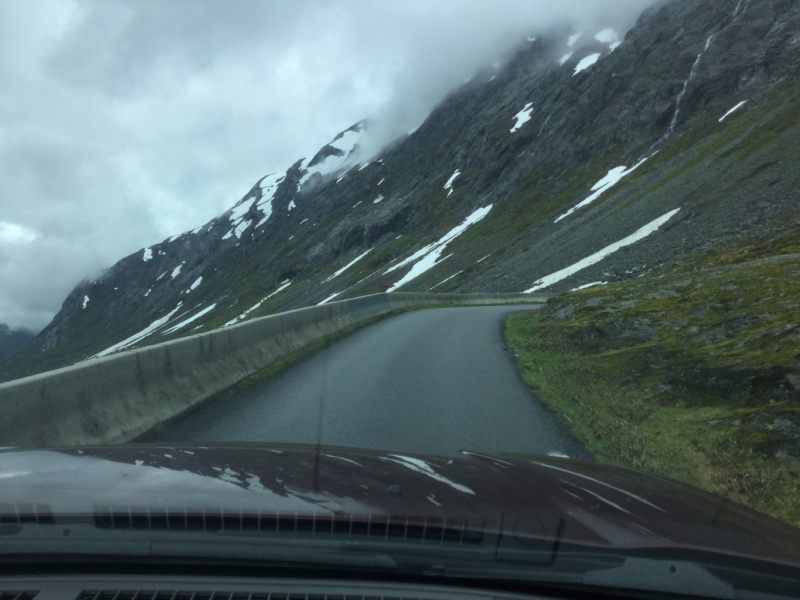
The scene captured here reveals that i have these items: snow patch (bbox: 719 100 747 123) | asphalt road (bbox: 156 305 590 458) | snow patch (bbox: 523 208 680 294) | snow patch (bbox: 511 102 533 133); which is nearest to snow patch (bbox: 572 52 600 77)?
snow patch (bbox: 511 102 533 133)

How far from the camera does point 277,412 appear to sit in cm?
843

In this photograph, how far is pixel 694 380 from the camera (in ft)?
28.0

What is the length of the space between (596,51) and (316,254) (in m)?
68.7

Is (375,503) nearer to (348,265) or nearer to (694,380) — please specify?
(694,380)

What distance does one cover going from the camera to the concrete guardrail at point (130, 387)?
17.8 ft

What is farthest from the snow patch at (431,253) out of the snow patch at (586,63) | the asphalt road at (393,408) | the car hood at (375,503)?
the car hood at (375,503)

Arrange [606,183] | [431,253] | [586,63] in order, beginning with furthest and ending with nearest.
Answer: [586,63] → [431,253] → [606,183]

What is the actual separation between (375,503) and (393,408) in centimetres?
562

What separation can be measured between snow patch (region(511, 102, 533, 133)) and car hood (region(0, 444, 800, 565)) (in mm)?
113175

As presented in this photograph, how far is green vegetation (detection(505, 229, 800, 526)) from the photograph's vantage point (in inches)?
235

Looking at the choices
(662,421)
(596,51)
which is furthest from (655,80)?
(662,421)

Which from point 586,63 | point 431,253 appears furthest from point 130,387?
point 586,63

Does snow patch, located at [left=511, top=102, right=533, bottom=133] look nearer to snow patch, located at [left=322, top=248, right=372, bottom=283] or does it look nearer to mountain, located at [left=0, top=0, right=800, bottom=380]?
mountain, located at [left=0, top=0, right=800, bottom=380]

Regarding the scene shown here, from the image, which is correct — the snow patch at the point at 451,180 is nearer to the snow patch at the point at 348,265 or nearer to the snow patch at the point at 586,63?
the snow patch at the point at 348,265
